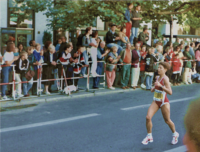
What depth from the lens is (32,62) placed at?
11.3 m

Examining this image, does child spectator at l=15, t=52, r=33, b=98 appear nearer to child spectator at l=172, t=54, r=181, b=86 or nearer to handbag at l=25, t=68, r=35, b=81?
handbag at l=25, t=68, r=35, b=81

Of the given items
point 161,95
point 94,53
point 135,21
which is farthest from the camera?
point 135,21

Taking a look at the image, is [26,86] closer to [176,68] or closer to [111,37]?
[111,37]

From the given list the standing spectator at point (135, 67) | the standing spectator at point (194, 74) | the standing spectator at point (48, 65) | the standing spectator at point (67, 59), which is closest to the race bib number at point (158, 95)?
the standing spectator at point (48, 65)

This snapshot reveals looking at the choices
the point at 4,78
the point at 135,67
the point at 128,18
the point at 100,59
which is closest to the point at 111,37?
the point at 100,59

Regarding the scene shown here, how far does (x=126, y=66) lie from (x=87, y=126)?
6.21 metres

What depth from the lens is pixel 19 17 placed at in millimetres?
20156

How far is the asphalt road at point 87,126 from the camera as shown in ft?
21.1

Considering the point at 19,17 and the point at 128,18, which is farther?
the point at 19,17

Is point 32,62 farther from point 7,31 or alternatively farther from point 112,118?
point 7,31

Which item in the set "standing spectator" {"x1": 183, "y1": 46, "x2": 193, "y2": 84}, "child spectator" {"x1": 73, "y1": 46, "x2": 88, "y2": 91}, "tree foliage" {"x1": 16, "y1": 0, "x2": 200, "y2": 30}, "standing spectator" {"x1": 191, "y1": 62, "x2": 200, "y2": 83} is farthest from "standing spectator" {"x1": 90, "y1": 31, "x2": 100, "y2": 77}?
"standing spectator" {"x1": 191, "y1": 62, "x2": 200, "y2": 83}

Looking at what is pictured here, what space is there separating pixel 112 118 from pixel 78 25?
8.21 metres

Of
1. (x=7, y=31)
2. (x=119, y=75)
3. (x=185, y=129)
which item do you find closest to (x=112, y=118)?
(x=185, y=129)

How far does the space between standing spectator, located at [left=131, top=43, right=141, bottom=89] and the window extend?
7.99 metres
